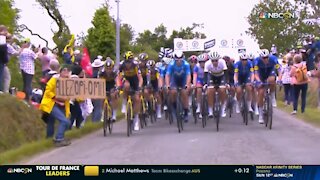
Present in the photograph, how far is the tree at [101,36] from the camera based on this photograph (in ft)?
133

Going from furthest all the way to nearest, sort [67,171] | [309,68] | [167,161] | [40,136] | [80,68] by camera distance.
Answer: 1. [309,68]
2. [80,68]
3. [40,136]
4. [167,161]
5. [67,171]

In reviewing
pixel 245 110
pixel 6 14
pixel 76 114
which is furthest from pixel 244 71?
pixel 6 14

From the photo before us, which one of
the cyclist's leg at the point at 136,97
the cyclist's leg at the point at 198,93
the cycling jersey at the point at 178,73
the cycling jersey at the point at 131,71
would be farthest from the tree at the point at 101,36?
the cycling jersey at the point at 131,71

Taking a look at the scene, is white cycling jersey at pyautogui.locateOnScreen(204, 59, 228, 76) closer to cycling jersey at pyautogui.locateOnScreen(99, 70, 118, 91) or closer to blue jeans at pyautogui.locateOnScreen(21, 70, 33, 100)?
cycling jersey at pyautogui.locateOnScreen(99, 70, 118, 91)

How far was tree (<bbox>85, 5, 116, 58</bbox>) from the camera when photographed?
4056cm

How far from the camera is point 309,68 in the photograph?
23.5 m

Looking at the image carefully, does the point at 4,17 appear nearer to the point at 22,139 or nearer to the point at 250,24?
the point at 22,139

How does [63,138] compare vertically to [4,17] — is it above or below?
below

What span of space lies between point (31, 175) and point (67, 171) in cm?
41

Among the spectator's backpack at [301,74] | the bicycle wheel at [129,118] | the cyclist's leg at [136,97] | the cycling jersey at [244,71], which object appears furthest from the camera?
the spectator's backpack at [301,74]

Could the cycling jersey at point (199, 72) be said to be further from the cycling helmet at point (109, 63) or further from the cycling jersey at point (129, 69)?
the cycling jersey at point (129, 69)

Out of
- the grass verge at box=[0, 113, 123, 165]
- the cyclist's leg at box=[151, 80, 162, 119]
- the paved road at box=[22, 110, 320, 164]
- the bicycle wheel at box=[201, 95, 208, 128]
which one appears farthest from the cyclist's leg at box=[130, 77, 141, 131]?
the cyclist's leg at box=[151, 80, 162, 119]

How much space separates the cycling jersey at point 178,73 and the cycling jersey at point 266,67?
1.73 m

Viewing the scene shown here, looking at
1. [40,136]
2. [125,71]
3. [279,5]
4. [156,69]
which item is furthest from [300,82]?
[279,5]
